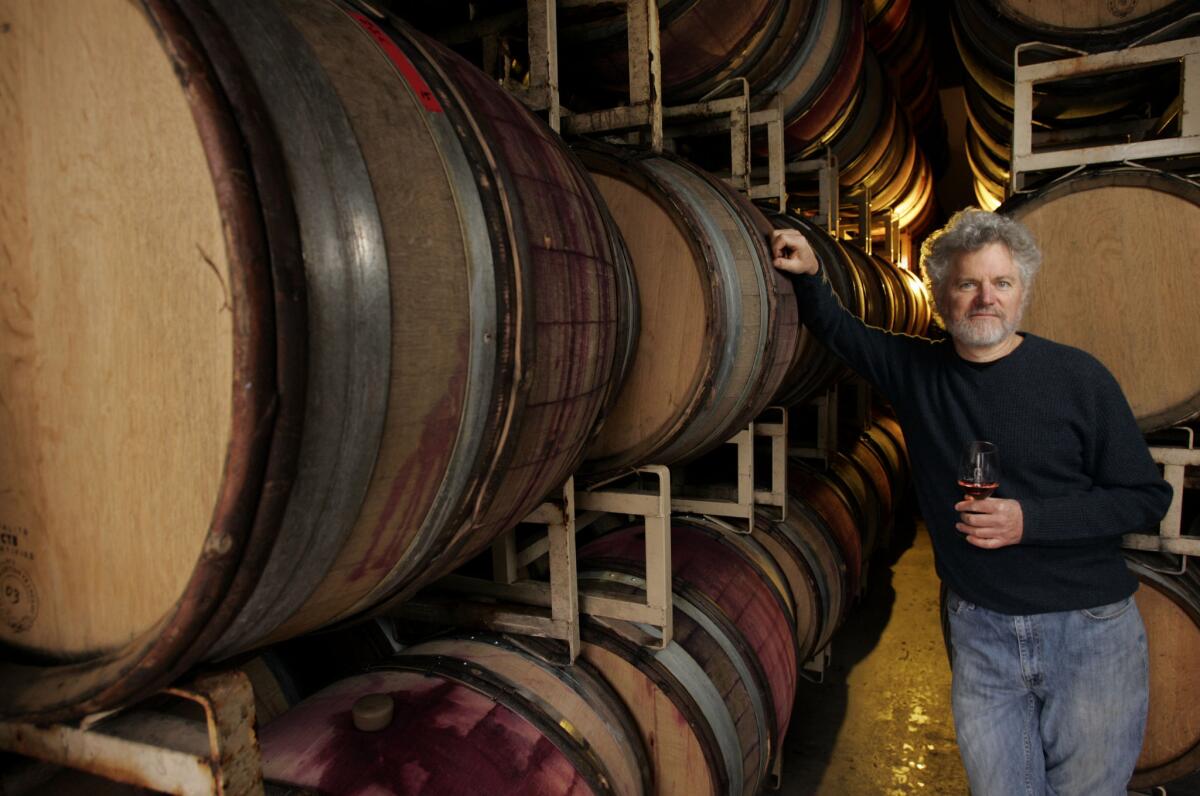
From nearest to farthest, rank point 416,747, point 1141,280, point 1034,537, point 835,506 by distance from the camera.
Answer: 1. point 416,747
2. point 1034,537
3. point 1141,280
4. point 835,506

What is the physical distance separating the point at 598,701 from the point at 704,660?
0.43 metres

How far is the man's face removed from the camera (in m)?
1.89

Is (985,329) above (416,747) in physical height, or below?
above

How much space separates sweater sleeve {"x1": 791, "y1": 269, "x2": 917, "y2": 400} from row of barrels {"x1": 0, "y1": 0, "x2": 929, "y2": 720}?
1.40 meters

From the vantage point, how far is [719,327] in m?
1.78

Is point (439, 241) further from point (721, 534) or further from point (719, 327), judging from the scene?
point (721, 534)

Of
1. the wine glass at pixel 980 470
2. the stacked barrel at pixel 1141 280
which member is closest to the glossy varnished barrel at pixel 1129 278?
the stacked barrel at pixel 1141 280

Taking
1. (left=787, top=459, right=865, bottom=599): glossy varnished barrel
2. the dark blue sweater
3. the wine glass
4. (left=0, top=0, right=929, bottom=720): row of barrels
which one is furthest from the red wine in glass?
(left=787, top=459, right=865, bottom=599): glossy varnished barrel

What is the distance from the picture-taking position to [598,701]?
5.56ft

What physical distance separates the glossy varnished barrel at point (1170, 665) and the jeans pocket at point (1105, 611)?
0.78m

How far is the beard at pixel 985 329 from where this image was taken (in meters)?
1.88

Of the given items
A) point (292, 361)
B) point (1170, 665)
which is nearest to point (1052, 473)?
→ point (1170, 665)

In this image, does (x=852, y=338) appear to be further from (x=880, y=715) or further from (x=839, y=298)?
(x=880, y=715)

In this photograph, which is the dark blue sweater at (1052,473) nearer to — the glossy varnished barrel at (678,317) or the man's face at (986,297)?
the man's face at (986,297)
